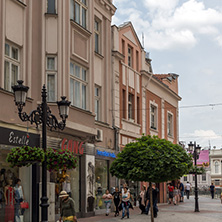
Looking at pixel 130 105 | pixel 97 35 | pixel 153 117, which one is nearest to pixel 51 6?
pixel 97 35

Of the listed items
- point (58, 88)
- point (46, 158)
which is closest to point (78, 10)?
point (58, 88)

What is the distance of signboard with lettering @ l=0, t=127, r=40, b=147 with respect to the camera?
645 inches

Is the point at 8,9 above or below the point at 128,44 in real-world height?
below

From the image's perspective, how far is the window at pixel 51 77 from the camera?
766 inches

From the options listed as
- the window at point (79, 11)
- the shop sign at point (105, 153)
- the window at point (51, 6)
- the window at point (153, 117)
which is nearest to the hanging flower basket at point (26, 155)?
the window at point (51, 6)

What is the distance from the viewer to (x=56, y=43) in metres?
19.5

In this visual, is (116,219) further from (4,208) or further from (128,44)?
(128,44)

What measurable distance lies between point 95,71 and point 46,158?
12731mm

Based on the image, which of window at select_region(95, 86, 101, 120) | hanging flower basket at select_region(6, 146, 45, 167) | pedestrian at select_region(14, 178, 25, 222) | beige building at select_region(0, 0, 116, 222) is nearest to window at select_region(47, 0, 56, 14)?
beige building at select_region(0, 0, 116, 222)

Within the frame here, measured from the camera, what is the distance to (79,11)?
2183 centimetres

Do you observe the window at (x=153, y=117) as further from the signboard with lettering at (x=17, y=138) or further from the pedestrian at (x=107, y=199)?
the signboard with lettering at (x=17, y=138)

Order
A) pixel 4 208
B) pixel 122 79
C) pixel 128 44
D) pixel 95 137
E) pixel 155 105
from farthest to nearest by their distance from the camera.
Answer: pixel 155 105, pixel 128 44, pixel 122 79, pixel 95 137, pixel 4 208

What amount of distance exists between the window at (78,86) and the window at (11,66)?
11.7ft

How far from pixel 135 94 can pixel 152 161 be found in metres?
13.5
